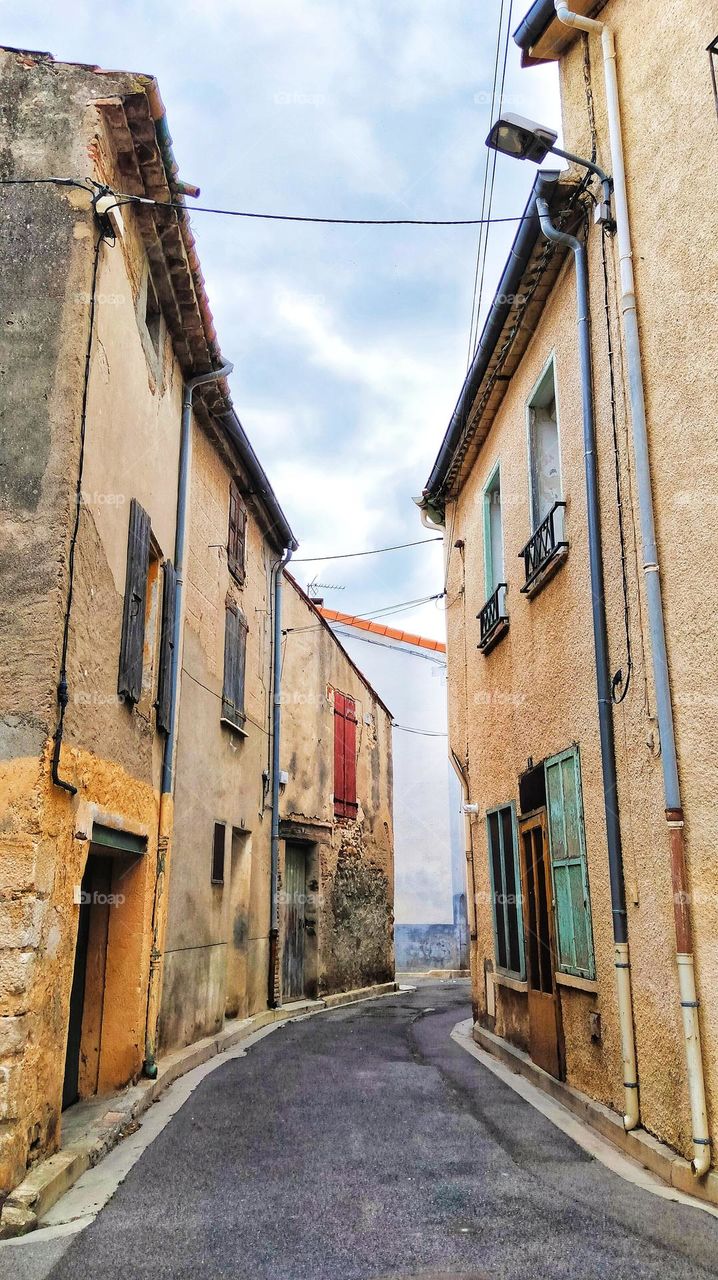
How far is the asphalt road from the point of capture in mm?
3670

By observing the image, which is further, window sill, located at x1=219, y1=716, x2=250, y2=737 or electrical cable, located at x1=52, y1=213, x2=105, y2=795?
window sill, located at x1=219, y1=716, x2=250, y2=737

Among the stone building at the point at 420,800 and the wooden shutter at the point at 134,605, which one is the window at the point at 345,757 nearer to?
the stone building at the point at 420,800

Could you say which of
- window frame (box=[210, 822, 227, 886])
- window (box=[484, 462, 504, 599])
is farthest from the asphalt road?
window (box=[484, 462, 504, 599])

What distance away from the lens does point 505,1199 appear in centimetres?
436

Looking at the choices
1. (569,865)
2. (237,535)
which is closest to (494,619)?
(569,865)

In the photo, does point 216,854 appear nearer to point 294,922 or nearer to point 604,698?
point 294,922

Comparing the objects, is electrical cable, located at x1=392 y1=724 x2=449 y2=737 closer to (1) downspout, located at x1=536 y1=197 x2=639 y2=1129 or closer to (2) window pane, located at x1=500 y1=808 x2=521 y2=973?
(2) window pane, located at x1=500 y1=808 x2=521 y2=973

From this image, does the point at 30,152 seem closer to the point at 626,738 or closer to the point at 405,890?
the point at 626,738

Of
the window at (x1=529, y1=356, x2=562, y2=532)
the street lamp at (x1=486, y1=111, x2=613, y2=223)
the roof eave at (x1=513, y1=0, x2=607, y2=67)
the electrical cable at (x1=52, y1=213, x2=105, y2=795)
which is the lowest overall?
the electrical cable at (x1=52, y1=213, x2=105, y2=795)

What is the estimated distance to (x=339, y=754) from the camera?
17.1 meters

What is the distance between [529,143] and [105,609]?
13.0ft

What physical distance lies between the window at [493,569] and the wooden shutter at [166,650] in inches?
115

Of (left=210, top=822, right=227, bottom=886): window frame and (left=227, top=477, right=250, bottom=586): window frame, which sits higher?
(left=227, top=477, right=250, bottom=586): window frame

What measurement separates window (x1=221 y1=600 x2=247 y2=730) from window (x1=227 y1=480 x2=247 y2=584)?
45 centimetres
